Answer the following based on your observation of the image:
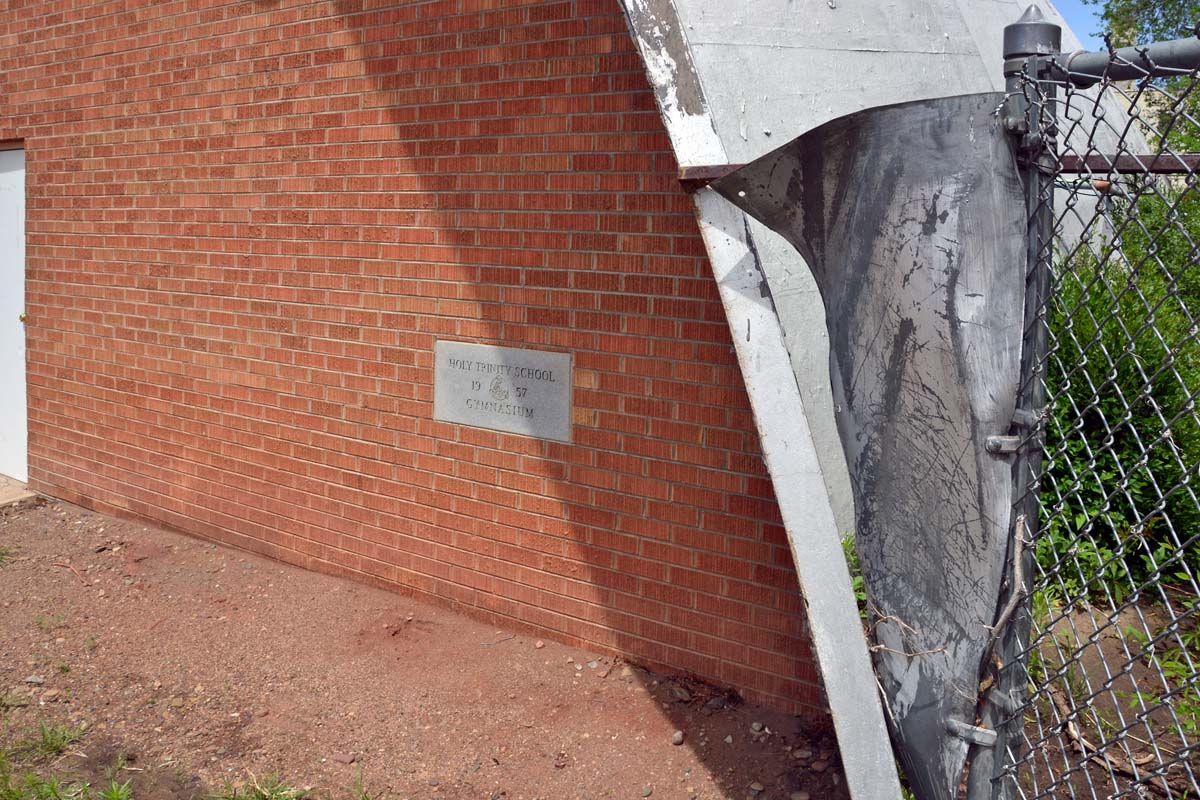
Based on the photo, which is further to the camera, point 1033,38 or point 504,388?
point 504,388

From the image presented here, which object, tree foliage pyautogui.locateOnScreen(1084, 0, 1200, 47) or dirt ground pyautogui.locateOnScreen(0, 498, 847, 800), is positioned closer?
dirt ground pyautogui.locateOnScreen(0, 498, 847, 800)

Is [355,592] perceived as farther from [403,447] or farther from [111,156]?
[111,156]

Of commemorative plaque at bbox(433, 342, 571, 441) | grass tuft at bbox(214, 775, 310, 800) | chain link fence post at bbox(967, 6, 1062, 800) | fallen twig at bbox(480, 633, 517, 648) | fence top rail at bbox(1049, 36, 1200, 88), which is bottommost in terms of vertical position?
grass tuft at bbox(214, 775, 310, 800)

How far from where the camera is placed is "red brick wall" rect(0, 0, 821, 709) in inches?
170

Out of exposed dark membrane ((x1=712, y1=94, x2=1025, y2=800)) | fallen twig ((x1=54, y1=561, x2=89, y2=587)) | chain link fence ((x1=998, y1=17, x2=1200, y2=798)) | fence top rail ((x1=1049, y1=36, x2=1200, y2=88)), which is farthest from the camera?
fallen twig ((x1=54, y1=561, x2=89, y2=587))

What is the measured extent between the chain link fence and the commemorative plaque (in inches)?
80.9

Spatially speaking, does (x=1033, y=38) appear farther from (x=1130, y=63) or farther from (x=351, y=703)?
(x=351, y=703)

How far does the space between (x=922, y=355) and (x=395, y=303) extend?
11.8 ft

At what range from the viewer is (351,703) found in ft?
14.9

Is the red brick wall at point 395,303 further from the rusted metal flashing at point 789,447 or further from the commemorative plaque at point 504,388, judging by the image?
the rusted metal flashing at point 789,447

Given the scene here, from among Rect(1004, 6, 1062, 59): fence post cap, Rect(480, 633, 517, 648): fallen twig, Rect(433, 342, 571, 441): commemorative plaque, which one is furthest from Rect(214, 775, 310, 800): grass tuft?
Rect(1004, 6, 1062, 59): fence post cap

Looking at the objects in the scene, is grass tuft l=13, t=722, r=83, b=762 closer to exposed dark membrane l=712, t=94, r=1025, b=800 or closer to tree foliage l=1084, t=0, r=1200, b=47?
exposed dark membrane l=712, t=94, r=1025, b=800

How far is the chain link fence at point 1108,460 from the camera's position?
1991 mm

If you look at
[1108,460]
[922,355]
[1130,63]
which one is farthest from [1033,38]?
[1108,460]
